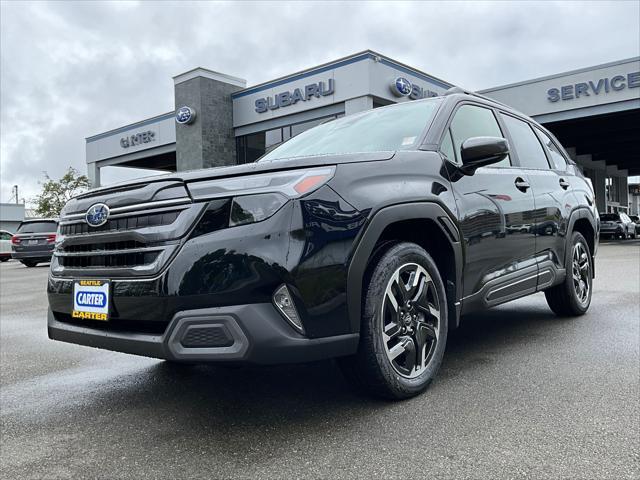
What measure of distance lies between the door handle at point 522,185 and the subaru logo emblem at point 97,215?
9.03 ft

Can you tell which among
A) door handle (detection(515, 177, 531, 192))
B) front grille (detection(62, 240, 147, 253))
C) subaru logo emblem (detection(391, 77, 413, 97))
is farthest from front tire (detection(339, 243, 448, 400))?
subaru logo emblem (detection(391, 77, 413, 97))

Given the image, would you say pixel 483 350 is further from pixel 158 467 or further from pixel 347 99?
pixel 347 99

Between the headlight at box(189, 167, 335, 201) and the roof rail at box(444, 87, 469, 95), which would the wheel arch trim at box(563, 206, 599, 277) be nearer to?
the roof rail at box(444, 87, 469, 95)

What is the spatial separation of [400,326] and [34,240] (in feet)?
56.1

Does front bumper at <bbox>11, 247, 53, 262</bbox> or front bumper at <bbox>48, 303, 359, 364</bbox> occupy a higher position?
front bumper at <bbox>11, 247, 53, 262</bbox>

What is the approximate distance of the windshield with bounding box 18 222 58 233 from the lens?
1739cm

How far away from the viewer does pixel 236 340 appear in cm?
233

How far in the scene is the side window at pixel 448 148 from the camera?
3398 millimetres

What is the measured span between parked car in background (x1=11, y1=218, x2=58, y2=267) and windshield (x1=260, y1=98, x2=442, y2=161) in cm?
1530

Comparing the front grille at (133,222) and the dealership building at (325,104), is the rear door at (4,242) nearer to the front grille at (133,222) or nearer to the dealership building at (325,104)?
the dealership building at (325,104)

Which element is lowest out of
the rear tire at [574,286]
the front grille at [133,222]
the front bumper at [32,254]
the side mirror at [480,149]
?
the rear tire at [574,286]

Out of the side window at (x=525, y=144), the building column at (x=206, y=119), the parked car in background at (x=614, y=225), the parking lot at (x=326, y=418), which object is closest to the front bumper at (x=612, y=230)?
the parked car in background at (x=614, y=225)

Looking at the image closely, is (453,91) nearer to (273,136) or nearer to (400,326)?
(400,326)

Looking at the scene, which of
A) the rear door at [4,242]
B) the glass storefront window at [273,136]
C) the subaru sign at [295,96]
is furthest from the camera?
the glass storefront window at [273,136]
